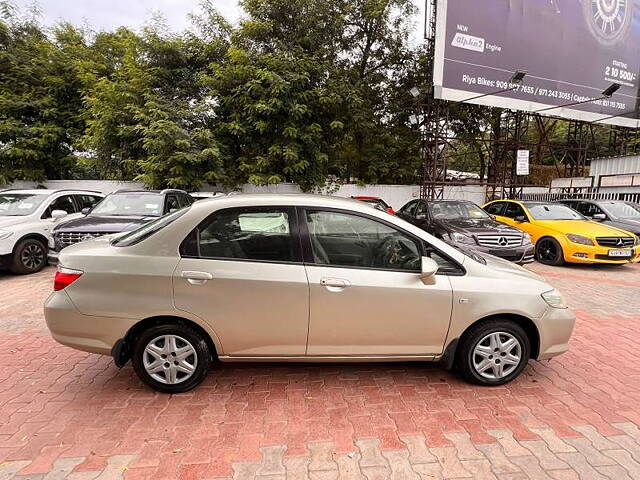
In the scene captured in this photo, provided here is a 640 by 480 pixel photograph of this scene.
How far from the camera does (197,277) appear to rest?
2664 mm

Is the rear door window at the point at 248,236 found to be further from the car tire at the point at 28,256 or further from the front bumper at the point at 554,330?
the car tire at the point at 28,256

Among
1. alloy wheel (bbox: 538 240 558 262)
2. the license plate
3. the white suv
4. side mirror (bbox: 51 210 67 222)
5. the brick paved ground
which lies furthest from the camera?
alloy wheel (bbox: 538 240 558 262)

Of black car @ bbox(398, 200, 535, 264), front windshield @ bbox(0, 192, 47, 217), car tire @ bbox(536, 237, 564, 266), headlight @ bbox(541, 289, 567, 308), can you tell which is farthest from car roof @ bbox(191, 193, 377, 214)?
car tire @ bbox(536, 237, 564, 266)

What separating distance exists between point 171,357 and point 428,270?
2.08 metres

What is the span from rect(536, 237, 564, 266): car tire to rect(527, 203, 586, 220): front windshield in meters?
0.75

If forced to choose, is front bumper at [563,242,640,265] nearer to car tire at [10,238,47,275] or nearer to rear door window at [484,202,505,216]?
rear door window at [484,202,505,216]

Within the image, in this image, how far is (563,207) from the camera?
9.18 metres

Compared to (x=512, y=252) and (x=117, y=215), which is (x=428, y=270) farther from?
(x=117, y=215)

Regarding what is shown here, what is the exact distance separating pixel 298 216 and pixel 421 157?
13.9m

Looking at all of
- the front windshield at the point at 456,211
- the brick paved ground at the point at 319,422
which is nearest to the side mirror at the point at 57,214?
the brick paved ground at the point at 319,422

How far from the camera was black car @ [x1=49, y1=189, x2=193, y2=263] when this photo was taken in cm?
602

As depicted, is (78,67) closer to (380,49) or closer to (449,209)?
(380,49)

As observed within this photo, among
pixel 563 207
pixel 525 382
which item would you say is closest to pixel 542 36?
pixel 563 207

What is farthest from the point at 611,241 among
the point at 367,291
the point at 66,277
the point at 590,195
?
the point at 66,277
